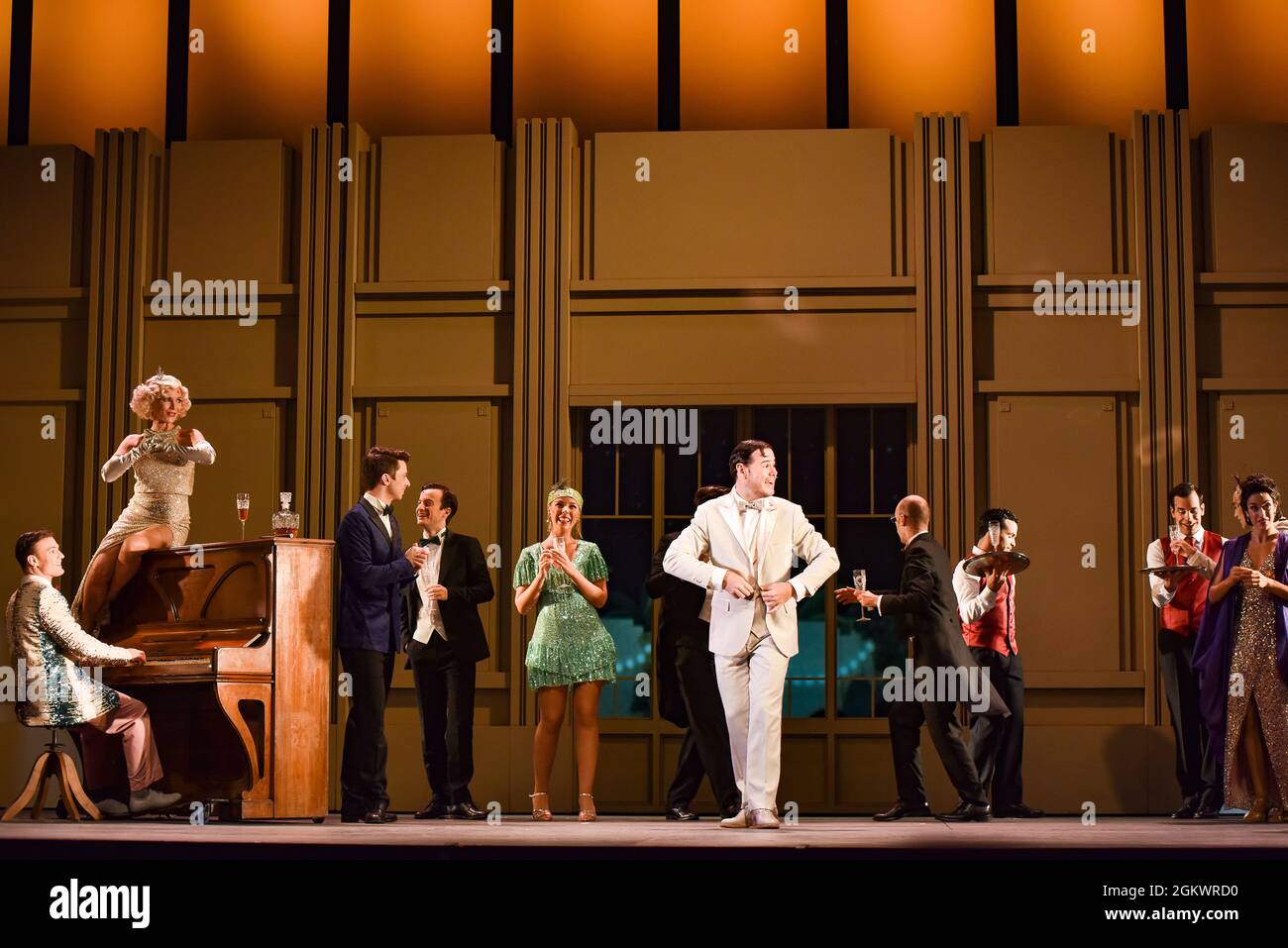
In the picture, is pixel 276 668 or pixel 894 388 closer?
pixel 276 668

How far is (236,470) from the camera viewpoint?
982 cm

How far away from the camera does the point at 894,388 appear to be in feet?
31.5

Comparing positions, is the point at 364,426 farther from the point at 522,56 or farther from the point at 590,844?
the point at 590,844

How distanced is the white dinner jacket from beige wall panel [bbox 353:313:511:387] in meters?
3.17

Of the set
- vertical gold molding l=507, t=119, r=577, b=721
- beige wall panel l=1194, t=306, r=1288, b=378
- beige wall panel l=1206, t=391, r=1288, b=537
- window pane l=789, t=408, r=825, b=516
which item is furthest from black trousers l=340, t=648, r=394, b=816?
beige wall panel l=1194, t=306, r=1288, b=378

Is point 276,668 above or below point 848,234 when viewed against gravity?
below

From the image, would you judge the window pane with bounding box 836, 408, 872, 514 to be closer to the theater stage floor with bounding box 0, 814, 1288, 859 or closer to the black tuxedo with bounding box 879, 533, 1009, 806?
the black tuxedo with bounding box 879, 533, 1009, 806

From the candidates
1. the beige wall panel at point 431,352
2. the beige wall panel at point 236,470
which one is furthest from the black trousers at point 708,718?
the beige wall panel at point 236,470

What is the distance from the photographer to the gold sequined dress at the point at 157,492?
781 cm

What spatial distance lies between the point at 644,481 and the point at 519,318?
1279 millimetres

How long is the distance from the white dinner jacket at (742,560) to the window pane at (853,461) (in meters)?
2.65

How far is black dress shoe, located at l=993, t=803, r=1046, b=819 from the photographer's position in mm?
8234
